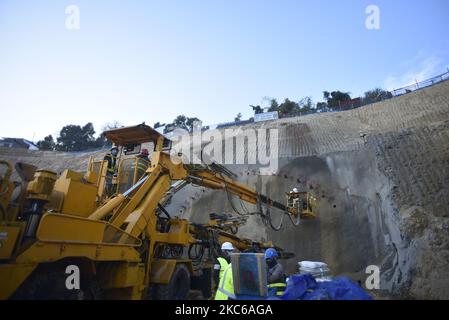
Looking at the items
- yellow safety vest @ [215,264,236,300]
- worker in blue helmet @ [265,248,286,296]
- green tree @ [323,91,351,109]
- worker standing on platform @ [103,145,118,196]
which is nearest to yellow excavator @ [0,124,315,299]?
worker standing on platform @ [103,145,118,196]

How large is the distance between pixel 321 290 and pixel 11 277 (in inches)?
164

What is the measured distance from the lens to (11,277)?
3.92m

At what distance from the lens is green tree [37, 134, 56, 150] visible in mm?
50094

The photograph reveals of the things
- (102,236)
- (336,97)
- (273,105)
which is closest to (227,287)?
(102,236)

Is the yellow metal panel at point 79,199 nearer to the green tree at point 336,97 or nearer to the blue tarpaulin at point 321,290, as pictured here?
the blue tarpaulin at point 321,290

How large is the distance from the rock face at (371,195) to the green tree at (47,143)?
1609 inches

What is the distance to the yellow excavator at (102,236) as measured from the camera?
429 cm

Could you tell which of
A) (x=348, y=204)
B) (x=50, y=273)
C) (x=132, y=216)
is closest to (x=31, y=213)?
(x=50, y=273)

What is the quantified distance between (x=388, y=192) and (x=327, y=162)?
231 inches

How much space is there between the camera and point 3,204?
4320 mm

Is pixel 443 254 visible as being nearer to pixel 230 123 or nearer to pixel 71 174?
pixel 71 174

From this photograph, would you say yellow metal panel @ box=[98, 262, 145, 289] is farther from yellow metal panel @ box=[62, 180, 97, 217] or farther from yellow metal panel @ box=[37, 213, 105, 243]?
yellow metal panel @ box=[62, 180, 97, 217]

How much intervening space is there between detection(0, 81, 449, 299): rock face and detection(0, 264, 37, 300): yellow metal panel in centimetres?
639

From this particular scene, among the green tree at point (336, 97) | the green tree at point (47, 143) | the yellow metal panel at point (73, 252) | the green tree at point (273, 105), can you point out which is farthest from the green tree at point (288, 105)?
the yellow metal panel at point (73, 252)
